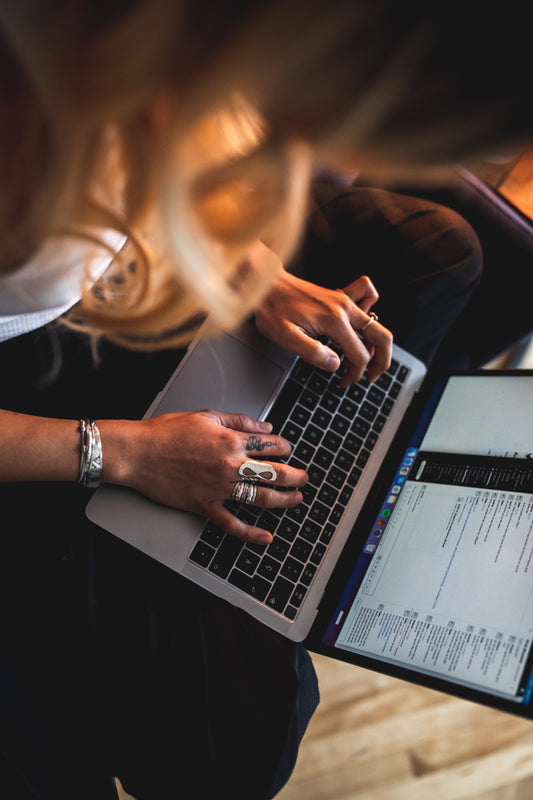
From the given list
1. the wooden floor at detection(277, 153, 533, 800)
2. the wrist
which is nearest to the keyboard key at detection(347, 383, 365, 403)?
the wrist

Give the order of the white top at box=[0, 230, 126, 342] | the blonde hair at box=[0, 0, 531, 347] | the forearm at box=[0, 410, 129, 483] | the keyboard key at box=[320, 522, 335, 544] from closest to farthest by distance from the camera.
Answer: the blonde hair at box=[0, 0, 531, 347] → the white top at box=[0, 230, 126, 342] → the forearm at box=[0, 410, 129, 483] → the keyboard key at box=[320, 522, 335, 544]

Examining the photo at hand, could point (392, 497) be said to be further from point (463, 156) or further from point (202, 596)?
point (463, 156)

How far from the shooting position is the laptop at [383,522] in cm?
71

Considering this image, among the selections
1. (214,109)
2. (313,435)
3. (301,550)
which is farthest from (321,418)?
(214,109)

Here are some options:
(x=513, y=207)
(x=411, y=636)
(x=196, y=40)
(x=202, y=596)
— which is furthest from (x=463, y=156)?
(x=513, y=207)

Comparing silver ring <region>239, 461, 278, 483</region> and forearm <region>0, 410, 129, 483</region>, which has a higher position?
silver ring <region>239, 461, 278, 483</region>

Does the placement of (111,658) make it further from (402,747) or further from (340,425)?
(402,747)

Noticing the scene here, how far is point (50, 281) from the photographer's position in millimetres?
646

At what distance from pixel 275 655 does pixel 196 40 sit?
2.66ft

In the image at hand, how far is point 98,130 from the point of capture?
0.35m

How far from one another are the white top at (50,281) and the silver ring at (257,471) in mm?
364

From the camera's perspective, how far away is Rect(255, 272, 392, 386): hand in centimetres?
91

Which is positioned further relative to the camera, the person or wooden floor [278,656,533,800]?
wooden floor [278,656,533,800]

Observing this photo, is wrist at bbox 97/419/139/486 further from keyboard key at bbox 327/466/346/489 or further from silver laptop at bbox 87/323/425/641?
keyboard key at bbox 327/466/346/489
